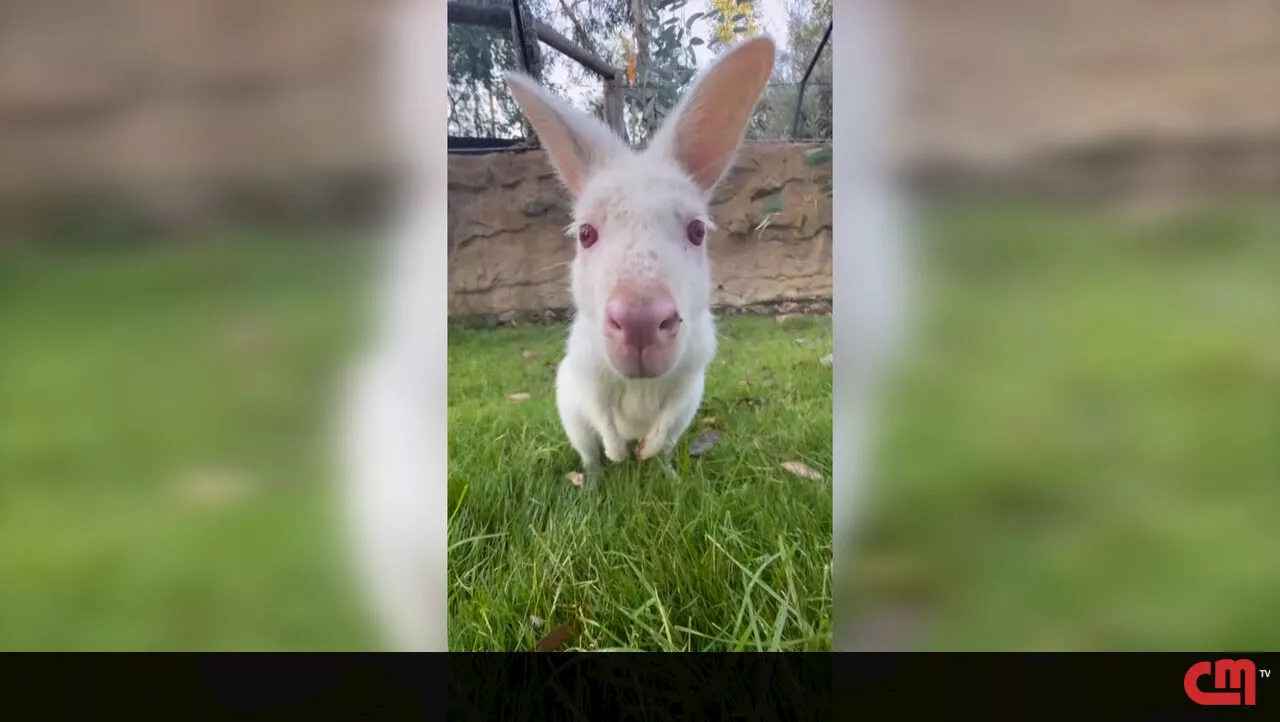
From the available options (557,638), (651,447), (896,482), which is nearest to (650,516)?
(651,447)

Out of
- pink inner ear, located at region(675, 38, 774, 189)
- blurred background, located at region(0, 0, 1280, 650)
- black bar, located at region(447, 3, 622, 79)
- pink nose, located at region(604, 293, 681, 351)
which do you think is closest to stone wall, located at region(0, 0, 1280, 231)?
blurred background, located at region(0, 0, 1280, 650)

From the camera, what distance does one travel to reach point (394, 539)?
3.78 ft

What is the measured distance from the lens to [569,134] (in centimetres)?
114

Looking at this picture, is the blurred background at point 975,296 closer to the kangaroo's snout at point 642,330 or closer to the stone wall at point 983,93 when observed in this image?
the stone wall at point 983,93

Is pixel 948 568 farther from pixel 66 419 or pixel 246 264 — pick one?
pixel 66 419

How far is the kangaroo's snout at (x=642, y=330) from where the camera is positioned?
1.08 metres

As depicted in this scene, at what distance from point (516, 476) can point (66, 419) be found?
0.87 metres

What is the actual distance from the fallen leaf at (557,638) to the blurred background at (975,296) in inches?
12.5

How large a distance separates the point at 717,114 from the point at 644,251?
10.5 inches

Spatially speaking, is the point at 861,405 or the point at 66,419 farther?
the point at 66,419

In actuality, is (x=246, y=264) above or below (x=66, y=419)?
above
